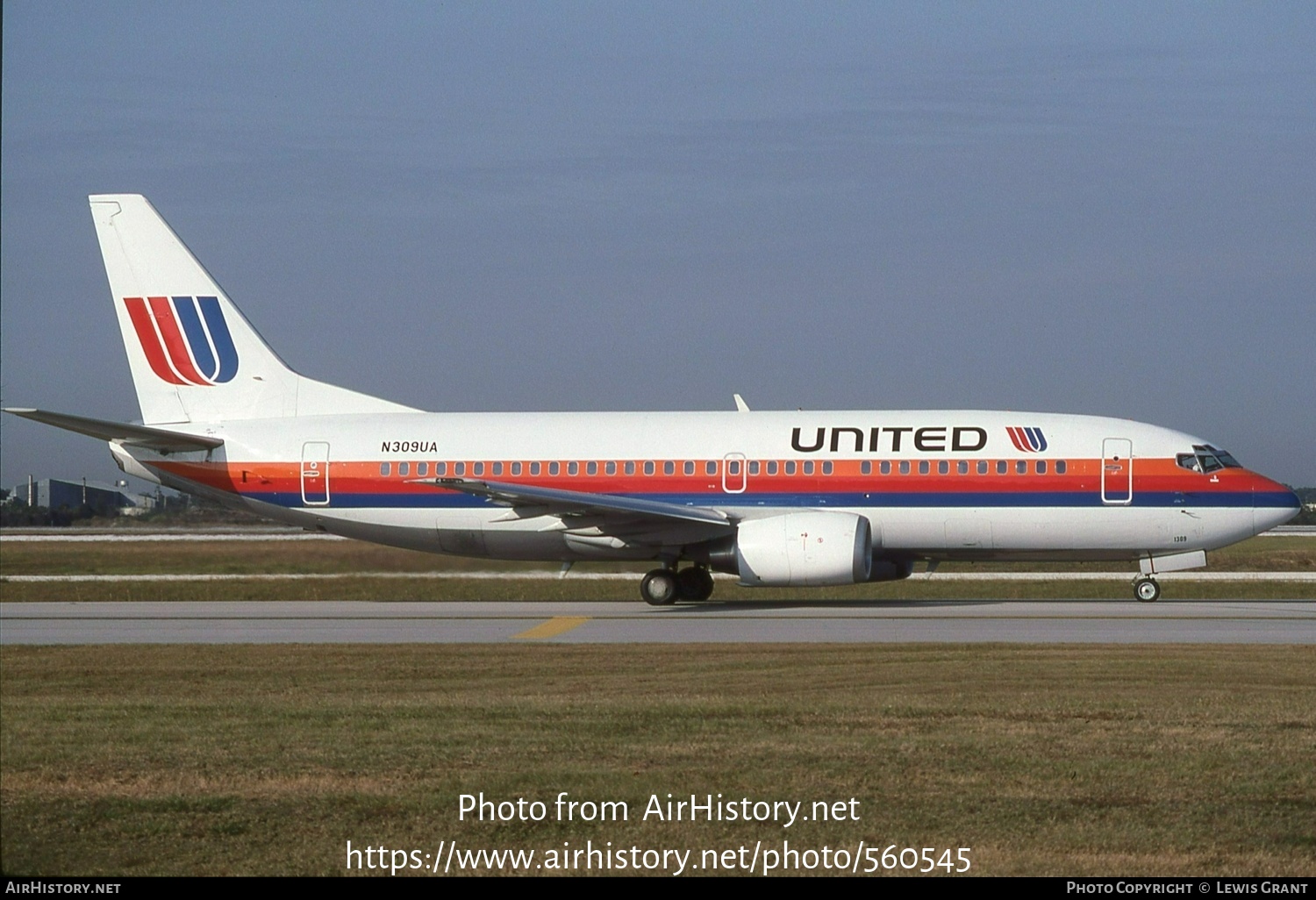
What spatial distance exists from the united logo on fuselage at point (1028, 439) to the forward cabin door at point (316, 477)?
13.3 meters

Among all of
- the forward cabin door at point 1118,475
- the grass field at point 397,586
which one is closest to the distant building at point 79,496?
the grass field at point 397,586

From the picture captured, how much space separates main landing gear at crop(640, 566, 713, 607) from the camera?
27016 millimetres

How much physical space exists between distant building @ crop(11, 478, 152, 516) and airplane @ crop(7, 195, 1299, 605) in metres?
27.8

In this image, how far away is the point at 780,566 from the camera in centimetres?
2516

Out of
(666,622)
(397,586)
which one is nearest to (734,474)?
(666,622)

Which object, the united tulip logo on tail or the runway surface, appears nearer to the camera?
the runway surface

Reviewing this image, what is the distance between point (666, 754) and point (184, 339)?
21.7m

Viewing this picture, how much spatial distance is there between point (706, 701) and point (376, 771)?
13.3 ft

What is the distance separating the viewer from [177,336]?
2980cm

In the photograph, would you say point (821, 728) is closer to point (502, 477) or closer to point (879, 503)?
point (879, 503)

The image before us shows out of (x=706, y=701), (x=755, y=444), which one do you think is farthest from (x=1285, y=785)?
(x=755, y=444)

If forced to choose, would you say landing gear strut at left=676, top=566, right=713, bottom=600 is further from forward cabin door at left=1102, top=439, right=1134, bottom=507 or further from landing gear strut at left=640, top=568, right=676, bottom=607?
forward cabin door at left=1102, top=439, right=1134, bottom=507

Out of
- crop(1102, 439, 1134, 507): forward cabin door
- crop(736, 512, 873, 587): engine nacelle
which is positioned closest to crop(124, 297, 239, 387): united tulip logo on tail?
crop(736, 512, 873, 587): engine nacelle

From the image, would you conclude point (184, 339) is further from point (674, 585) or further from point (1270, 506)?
point (1270, 506)
